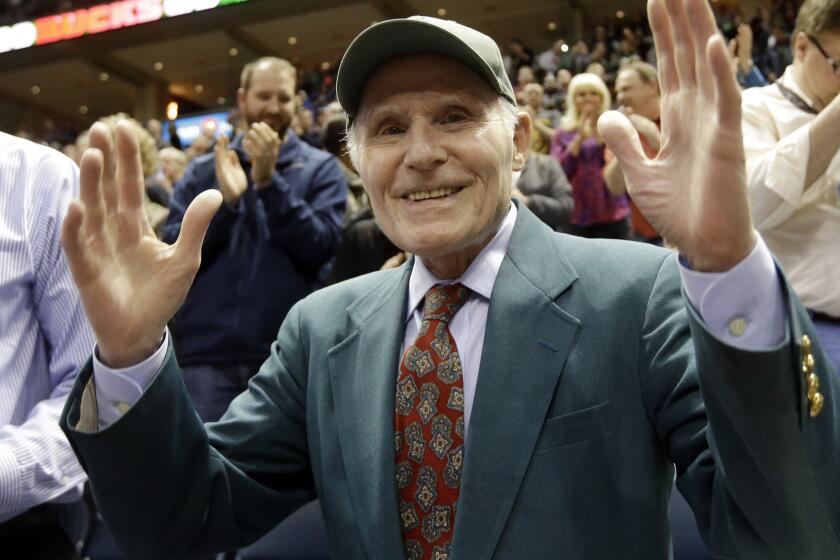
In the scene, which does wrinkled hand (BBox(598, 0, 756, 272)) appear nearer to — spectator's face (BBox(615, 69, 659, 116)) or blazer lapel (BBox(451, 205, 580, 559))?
blazer lapel (BBox(451, 205, 580, 559))

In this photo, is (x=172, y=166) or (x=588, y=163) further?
(x=172, y=166)

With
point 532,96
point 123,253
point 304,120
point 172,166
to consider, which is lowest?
point 123,253

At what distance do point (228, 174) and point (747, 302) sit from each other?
2.11 meters

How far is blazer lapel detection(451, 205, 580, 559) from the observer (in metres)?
1.21

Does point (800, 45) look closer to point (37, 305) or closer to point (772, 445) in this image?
point (772, 445)

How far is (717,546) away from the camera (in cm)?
110

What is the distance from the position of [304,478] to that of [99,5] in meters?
15.8

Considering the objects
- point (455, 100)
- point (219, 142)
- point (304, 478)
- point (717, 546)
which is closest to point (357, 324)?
point (304, 478)

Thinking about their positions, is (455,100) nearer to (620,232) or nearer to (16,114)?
(620,232)

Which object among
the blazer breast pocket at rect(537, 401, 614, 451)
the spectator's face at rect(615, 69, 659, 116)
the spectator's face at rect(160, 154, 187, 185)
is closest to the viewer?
the blazer breast pocket at rect(537, 401, 614, 451)

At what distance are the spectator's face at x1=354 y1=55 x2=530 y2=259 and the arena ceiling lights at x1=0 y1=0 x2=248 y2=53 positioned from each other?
1369 centimetres

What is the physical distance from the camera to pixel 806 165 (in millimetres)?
1909

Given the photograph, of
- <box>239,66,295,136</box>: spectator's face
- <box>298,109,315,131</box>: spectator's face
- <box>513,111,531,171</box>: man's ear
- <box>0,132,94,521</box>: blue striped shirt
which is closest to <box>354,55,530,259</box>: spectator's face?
<box>513,111,531,171</box>: man's ear

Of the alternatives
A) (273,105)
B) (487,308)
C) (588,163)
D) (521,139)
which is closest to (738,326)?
(487,308)
